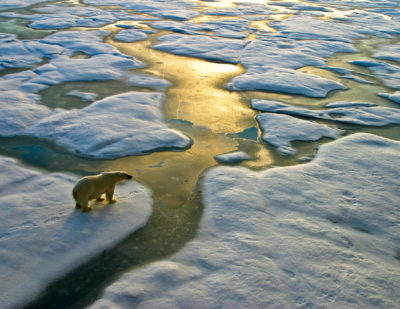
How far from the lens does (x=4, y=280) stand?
2.68 metres

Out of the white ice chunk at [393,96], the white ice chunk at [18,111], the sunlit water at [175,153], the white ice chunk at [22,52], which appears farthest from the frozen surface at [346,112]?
the white ice chunk at [22,52]

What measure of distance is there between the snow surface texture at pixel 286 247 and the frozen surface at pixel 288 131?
0.75m

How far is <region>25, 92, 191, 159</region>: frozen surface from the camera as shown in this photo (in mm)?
4699

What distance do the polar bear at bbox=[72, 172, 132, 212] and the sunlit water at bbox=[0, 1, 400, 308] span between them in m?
0.53

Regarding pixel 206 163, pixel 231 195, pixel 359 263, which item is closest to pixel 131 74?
pixel 206 163

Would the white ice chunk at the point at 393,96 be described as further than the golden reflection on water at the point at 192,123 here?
Yes

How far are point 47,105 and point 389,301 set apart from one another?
18.8 ft

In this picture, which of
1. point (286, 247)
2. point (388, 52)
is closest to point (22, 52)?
point (286, 247)

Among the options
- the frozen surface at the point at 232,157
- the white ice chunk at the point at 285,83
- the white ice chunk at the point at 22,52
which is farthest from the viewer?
the white ice chunk at the point at 22,52

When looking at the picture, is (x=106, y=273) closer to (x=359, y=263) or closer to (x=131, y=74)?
(x=359, y=263)

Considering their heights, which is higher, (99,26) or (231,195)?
(99,26)

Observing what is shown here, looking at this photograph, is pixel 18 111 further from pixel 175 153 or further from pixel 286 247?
pixel 286 247

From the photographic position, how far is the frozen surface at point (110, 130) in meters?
4.70

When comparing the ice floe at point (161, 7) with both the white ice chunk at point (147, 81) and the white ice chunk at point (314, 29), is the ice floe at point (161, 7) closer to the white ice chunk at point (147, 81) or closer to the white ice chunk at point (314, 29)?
the white ice chunk at point (314, 29)
